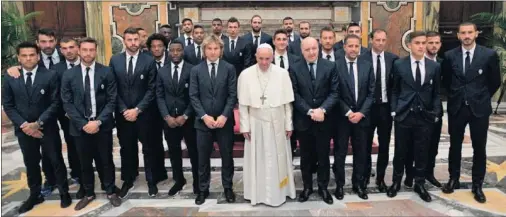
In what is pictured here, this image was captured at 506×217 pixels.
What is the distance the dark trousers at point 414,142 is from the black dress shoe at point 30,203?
11.7ft

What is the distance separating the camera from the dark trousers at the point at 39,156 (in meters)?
4.32

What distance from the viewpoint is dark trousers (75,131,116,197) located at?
4340mm

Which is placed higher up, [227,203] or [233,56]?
[233,56]

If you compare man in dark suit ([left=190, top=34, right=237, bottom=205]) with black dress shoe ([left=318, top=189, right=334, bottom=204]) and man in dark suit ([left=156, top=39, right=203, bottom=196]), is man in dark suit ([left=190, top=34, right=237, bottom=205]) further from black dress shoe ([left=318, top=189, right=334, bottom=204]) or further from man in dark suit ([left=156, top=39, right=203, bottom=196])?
black dress shoe ([left=318, top=189, right=334, bottom=204])

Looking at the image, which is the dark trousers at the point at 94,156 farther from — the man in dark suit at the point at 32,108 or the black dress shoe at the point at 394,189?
the black dress shoe at the point at 394,189

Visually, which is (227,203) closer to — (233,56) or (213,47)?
(213,47)

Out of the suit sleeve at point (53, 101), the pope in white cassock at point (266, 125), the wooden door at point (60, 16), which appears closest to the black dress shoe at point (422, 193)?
the pope in white cassock at point (266, 125)

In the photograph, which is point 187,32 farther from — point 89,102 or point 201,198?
point 201,198

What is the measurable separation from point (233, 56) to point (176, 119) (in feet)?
6.07

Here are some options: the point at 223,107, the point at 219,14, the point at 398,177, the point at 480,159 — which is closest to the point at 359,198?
the point at 398,177

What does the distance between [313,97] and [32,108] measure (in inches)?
104

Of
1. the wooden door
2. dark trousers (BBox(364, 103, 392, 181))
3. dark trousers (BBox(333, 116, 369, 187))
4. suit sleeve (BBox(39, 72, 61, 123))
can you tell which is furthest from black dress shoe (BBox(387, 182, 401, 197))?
the wooden door

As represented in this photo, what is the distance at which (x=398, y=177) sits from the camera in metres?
4.56

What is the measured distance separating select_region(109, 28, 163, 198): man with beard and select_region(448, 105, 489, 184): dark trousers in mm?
2999
